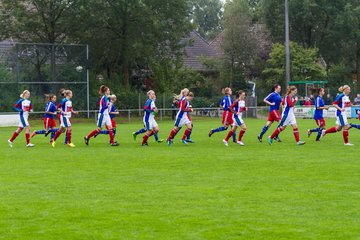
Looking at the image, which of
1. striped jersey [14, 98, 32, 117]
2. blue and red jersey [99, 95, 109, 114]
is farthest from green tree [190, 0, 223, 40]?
blue and red jersey [99, 95, 109, 114]

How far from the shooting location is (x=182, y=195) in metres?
11.5

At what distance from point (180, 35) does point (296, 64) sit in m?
10.8

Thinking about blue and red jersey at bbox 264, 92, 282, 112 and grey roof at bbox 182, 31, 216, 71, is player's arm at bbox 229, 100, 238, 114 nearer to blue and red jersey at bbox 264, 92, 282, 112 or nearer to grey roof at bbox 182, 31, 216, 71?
blue and red jersey at bbox 264, 92, 282, 112

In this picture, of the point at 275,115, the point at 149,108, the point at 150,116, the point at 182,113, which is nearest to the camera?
the point at 149,108

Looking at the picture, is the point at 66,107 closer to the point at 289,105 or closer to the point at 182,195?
the point at 289,105

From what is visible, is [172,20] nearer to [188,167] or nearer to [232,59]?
[232,59]

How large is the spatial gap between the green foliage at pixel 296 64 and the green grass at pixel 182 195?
36.8 metres

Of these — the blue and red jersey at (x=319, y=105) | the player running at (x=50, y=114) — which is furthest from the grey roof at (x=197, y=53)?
the player running at (x=50, y=114)

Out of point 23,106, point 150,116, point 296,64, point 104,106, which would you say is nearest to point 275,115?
point 150,116

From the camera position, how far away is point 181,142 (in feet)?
80.2

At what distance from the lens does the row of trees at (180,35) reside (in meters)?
47.5

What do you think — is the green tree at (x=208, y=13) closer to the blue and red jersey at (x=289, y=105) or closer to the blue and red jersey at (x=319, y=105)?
the blue and red jersey at (x=319, y=105)

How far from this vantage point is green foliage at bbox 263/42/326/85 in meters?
55.8

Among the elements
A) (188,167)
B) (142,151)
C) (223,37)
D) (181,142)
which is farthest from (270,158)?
(223,37)
